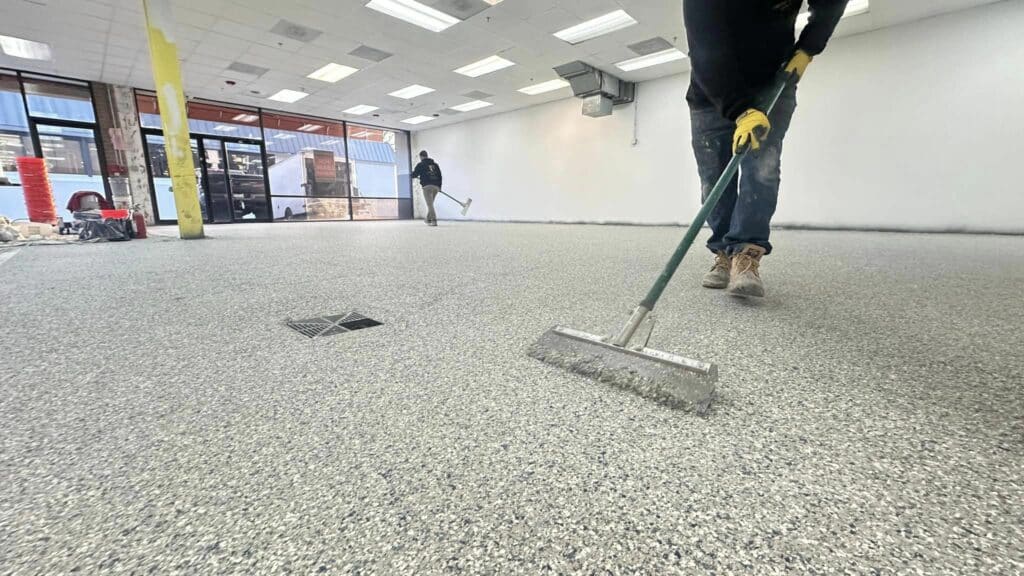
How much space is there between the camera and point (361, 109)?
374 inches

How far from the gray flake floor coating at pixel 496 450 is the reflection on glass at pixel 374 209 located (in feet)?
36.7

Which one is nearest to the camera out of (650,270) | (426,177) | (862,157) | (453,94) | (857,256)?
(650,270)

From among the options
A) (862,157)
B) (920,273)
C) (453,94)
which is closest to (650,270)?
(920,273)

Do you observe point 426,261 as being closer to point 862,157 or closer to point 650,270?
point 650,270

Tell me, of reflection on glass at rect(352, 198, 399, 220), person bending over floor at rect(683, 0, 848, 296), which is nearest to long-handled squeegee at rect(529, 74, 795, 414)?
person bending over floor at rect(683, 0, 848, 296)

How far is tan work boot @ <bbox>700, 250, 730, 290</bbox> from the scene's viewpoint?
62.9 inches

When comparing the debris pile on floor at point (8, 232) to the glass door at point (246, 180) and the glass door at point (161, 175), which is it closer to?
the glass door at point (161, 175)

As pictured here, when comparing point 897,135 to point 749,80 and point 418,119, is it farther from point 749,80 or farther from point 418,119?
point 418,119

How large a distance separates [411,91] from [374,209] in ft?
16.1

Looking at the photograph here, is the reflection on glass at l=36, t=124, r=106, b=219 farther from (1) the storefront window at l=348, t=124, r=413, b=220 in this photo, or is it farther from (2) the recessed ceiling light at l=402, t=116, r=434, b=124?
(2) the recessed ceiling light at l=402, t=116, r=434, b=124

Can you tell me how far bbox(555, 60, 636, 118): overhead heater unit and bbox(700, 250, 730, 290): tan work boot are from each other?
5999 mm

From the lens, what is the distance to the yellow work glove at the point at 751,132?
3.32 ft

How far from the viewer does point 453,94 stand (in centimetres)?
831

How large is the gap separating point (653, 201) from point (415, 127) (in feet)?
24.7
